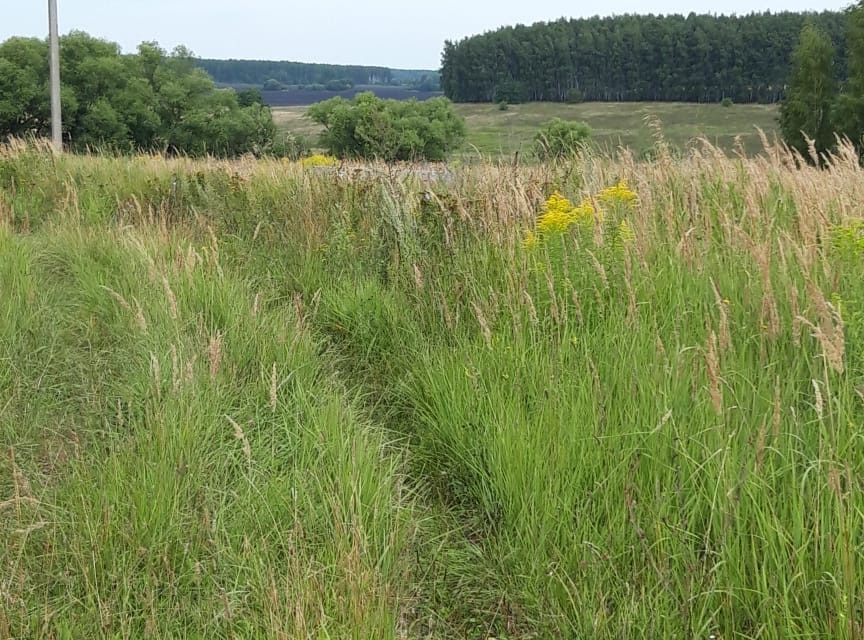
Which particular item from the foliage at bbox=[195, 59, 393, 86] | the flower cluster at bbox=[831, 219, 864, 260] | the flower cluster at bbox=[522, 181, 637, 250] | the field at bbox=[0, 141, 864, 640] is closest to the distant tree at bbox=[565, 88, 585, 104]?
the foliage at bbox=[195, 59, 393, 86]

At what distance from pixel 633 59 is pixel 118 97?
Answer: 89908 millimetres

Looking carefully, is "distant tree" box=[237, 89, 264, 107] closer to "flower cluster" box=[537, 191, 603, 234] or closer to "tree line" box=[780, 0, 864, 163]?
"tree line" box=[780, 0, 864, 163]

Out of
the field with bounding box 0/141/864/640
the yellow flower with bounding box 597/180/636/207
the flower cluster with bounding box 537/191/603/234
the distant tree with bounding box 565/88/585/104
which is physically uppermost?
the distant tree with bounding box 565/88/585/104

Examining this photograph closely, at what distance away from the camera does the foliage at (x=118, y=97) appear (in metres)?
43.7

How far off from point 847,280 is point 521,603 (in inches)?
81.3

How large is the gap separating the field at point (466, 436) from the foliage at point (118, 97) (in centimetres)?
3869

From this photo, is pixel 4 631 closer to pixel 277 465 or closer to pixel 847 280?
pixel 277 465

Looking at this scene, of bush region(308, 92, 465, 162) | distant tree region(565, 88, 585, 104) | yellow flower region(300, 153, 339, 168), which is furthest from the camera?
distant tree region(565, 88, 585, 104)

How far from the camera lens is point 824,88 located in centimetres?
5019

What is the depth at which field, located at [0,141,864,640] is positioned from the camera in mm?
1732

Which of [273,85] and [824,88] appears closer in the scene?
[824,88]

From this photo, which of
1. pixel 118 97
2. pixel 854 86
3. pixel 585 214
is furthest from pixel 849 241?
pixel 118 97

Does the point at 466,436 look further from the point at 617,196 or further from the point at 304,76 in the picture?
the point at 304,76

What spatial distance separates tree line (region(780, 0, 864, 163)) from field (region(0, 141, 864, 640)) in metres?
45.9
